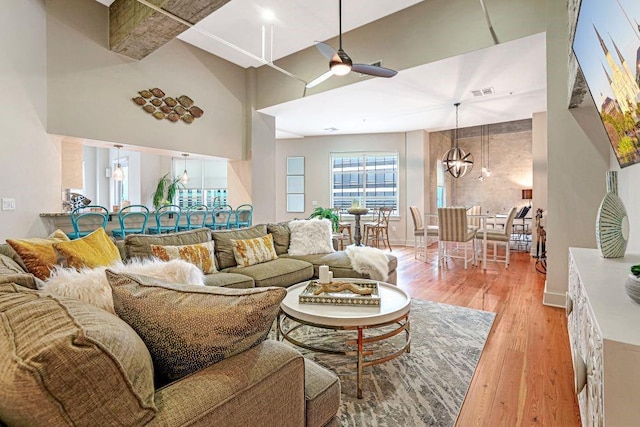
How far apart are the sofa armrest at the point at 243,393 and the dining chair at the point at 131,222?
3.72 meters

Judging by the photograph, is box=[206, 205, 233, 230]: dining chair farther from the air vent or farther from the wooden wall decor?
the air vent

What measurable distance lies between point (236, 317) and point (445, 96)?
219 inches

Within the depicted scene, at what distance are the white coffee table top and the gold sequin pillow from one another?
1133 millimetres

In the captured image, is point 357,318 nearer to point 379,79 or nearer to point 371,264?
point 371,264

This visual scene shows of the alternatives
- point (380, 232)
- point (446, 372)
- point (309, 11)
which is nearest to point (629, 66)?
point (446, 372)

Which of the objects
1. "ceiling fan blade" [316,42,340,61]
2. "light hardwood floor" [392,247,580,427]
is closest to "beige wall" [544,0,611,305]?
"light hardwood floor" [392,247,580,427]

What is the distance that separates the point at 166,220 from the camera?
505 cm

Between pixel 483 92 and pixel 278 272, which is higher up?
pixel 483 92

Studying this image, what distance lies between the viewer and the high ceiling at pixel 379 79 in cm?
411

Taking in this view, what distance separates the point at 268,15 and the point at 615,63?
12.9 feet

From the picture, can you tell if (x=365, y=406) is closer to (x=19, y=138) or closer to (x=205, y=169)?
(x=19, y=138)

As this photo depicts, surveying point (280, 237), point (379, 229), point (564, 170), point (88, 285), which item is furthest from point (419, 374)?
point (379, 229)

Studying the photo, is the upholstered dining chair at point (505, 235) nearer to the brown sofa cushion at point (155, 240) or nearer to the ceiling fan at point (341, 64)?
the ceiling fan at point (341, 64)

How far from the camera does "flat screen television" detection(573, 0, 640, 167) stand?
1393mm
